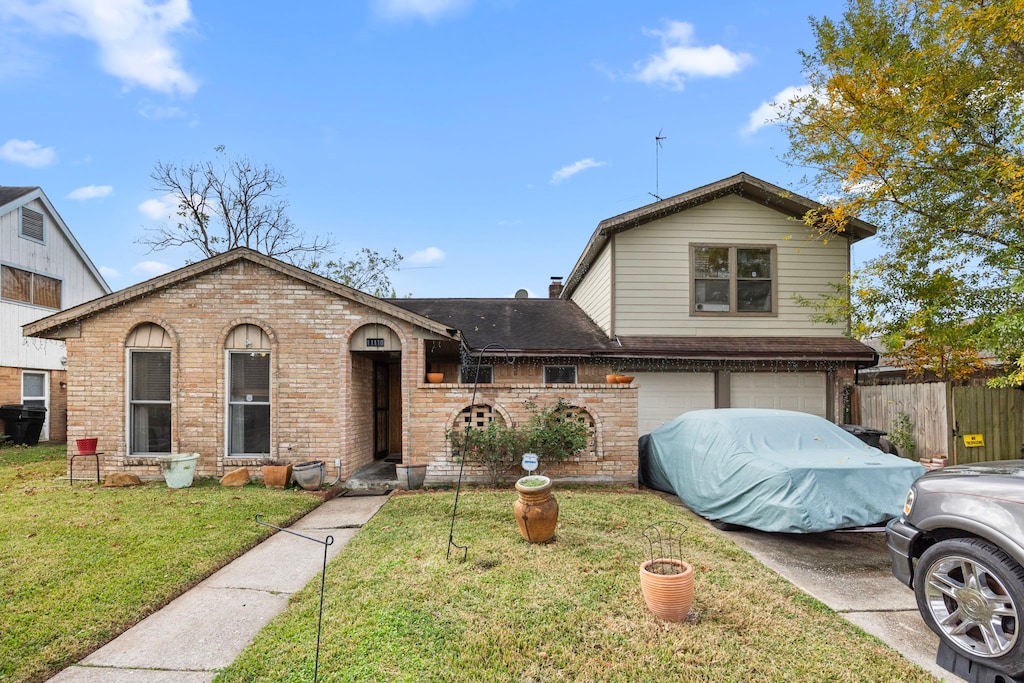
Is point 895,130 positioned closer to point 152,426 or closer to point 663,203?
point 663,203

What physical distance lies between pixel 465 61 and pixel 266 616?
11.9m

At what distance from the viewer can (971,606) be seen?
10.9 ft

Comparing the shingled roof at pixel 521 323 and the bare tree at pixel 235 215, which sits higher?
the bare tree at pixel 235 215

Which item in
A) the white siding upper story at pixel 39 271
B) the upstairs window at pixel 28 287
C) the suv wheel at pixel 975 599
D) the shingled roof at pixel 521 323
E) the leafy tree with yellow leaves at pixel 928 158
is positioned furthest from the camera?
the upstairs window at pixel 28 287

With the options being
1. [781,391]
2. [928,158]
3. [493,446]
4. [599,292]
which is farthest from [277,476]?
[928,158]

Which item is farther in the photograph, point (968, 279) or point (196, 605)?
point (968, 279)

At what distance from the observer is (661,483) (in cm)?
873

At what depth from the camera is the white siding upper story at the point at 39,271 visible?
1502 cm

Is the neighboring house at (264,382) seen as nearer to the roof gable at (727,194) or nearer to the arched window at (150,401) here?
the arched window at (150,401)

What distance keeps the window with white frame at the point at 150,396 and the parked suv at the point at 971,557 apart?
10.5 meters

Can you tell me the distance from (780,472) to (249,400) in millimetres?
8388

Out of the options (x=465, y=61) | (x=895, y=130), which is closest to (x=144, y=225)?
(x=465, y=61)

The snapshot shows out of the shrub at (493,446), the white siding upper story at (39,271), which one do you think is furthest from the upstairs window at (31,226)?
the shrub at (493,446)

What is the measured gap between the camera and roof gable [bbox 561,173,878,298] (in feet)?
36.5
